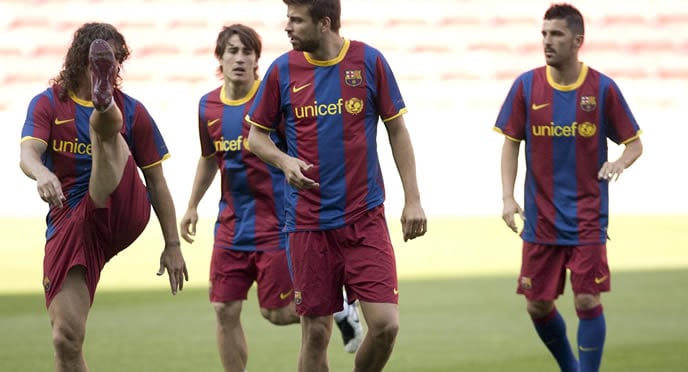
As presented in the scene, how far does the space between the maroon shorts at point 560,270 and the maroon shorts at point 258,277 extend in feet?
4.30

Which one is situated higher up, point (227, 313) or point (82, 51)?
point (82, 51)

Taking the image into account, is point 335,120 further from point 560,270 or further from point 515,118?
point 560,270

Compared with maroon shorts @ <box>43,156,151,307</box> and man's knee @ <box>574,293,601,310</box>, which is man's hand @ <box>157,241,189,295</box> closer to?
maroon shorts @ <box>43,156,151,307</box>

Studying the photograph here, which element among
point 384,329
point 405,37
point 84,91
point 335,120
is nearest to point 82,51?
point 84,91

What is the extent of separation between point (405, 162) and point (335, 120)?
36 cm

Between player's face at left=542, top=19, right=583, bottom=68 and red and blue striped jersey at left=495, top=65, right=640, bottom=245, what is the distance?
0.46 ft

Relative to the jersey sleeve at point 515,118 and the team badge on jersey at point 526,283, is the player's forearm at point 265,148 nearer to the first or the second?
the jersey sleeve at point 515,118

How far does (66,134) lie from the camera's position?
526 centimetres

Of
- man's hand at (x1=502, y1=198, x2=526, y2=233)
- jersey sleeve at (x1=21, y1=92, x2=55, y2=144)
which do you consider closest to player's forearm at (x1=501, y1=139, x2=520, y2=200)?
man's hand at (x1=502, y1=198, x2=526, y2=233)

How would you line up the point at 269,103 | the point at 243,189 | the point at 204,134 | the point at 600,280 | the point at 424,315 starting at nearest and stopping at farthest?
the point at 269,103
the point at 600,280
the point at 243,189
the point at 204,134
the point at 424,315

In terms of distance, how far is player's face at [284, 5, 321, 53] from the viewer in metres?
5.37

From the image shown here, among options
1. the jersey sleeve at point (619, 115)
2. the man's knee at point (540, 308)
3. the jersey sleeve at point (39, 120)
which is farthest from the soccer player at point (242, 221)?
the jersey sleeve at point (619, 115)

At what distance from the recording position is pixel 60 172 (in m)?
5.29

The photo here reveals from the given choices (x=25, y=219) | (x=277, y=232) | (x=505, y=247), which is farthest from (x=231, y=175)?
(x=25, y=219)
